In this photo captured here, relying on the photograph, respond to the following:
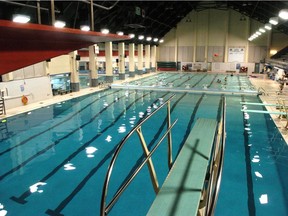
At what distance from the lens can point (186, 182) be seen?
10.4 ft

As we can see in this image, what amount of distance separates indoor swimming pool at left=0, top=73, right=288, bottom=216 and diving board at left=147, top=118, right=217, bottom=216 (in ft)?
4.04

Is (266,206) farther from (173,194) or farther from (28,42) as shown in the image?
(28,42)

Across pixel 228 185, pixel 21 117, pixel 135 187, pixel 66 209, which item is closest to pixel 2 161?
pixel 66 209

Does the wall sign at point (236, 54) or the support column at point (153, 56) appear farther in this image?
the support column at point (153, 56)

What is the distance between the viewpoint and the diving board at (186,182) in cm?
263

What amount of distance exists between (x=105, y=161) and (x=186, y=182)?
3.84 metres

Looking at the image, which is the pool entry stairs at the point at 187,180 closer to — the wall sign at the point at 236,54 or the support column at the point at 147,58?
the support column at the point at 147,58

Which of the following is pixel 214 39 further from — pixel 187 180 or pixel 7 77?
pixel 187 180

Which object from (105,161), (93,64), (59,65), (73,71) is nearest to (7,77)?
(59,65)

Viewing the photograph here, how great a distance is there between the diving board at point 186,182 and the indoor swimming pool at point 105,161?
1.23 m

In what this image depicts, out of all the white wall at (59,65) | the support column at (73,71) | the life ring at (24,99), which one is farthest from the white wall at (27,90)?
the support column at (73,71)

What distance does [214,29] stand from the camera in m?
34.8

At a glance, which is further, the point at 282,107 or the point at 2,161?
the point at 282,107

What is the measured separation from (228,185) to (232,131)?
4109 mm
